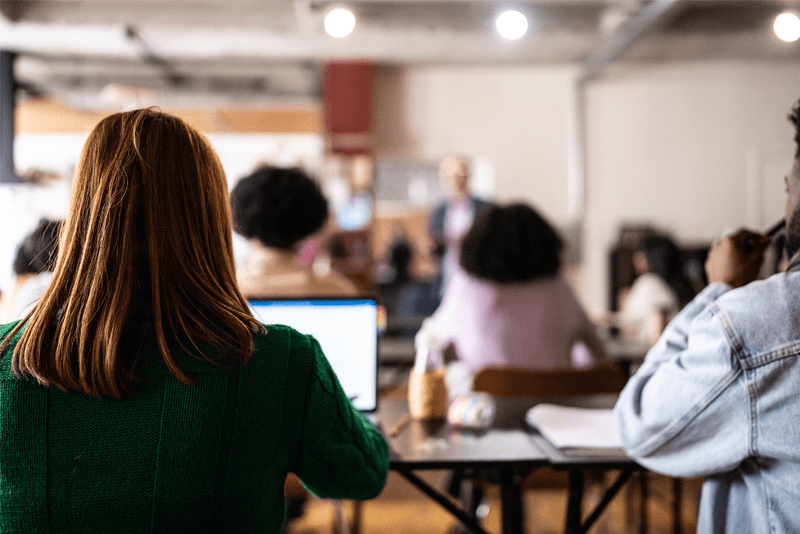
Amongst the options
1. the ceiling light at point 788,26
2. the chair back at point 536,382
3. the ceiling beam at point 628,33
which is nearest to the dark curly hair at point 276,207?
the chair back at point 536,382

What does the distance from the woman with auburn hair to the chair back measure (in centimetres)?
98

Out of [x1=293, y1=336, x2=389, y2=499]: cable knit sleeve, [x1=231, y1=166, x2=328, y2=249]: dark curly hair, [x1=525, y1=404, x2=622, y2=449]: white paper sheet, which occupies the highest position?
[x1=231, y1=166, x2=328, y2=249]: dark curly hair

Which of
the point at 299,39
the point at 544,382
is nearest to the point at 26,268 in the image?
the point at 544,382

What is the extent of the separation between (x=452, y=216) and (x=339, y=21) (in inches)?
68.1

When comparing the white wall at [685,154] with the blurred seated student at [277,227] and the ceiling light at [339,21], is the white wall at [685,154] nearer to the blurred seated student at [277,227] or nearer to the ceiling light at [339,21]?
the ceiling light at [339,21]

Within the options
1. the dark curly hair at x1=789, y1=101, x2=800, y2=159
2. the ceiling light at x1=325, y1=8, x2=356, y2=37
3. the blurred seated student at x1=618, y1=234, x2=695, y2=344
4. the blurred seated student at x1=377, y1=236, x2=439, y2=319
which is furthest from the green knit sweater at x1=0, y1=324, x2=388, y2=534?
the ceiling light at x1=325, y1=8, x2=356, y2=37

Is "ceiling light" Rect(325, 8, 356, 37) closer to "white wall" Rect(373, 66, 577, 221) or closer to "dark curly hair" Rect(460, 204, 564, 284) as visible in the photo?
"white wall" Rect(373, 66, 577, 221)

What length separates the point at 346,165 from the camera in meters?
6.31

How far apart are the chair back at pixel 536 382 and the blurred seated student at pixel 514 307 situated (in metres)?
0.28

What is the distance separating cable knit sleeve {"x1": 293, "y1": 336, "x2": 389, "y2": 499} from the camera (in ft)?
3.01

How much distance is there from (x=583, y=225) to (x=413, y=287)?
9.91 feet

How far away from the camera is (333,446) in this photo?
94 cm

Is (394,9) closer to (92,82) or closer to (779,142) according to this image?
(92,82)

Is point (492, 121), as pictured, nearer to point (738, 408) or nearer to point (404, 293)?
A: point (404, 293)
